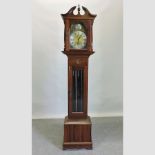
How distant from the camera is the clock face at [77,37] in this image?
8.71 feet

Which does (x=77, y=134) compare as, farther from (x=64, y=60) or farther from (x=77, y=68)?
(x=64, y=60)

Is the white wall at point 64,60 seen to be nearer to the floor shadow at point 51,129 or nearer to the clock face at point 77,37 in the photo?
the floor shadow at point 51,129

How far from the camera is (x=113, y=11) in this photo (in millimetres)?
3783

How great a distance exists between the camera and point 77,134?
269cm

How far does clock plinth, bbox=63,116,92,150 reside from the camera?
2.66 metres

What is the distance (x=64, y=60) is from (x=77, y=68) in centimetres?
106

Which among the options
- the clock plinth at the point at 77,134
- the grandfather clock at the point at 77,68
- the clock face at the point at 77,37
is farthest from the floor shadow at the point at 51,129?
the clock face at the point at 77,37

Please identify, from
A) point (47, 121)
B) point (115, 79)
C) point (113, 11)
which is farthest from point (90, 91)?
point (113, 11)

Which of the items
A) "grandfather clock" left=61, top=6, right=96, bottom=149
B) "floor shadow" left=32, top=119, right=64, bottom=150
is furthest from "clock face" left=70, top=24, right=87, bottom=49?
"floor shadow" left=32, top=119, right=64, bottom=150

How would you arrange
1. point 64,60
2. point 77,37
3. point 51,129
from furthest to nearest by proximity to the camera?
point 64,60, point 51,129, point 77,37

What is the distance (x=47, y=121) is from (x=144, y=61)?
2.37 metres

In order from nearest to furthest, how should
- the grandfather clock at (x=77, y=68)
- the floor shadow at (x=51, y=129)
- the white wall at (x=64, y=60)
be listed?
the grandfather clock at (x=77, y=68), the floor shadow at (x=51, y=129), the white wall at (x=64, y=60)

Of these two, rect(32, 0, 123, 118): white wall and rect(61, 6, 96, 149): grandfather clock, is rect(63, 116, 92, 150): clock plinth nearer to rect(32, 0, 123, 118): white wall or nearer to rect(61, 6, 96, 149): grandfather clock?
rect(61, 6, 96, 149): grandfather clock

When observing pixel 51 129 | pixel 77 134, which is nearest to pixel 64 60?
pixel 51 129
